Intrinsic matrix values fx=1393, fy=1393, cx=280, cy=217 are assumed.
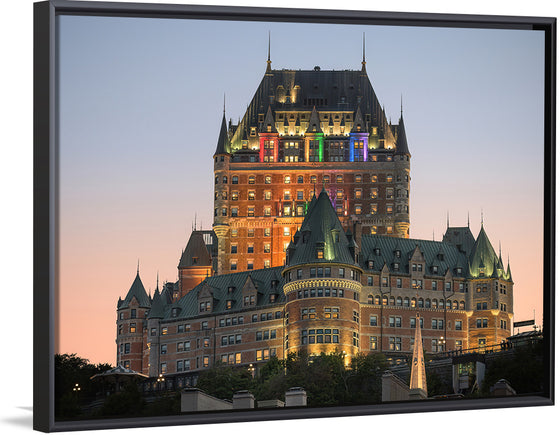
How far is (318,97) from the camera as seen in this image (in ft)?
375

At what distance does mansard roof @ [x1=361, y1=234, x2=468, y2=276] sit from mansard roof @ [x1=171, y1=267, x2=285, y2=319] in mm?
6728

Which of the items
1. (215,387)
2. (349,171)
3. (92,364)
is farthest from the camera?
(349,171)

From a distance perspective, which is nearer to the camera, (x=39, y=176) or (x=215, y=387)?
(x=39, y=176)

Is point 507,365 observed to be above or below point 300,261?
below

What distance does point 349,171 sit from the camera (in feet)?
359

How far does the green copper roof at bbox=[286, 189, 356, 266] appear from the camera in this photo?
92.6m

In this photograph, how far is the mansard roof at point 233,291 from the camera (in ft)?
317

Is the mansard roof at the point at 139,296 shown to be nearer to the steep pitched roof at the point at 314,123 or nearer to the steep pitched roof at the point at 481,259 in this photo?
the steep pitched roof at the point at 314,123

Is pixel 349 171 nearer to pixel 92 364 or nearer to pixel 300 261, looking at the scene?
pixel 300 261

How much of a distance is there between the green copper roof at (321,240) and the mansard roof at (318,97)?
51.7 feet

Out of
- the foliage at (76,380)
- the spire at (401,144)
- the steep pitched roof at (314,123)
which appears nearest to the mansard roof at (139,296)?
the foliage at (76,380)

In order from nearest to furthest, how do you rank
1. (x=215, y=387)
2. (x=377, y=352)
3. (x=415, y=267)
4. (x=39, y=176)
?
1. (x=39, y=176)
2. (x=215, y=387)
3. (x=377, y=352)
4. (x=415, y=267)

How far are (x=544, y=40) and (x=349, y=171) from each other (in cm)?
6178

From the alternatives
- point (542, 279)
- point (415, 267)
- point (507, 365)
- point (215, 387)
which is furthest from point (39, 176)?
point (415, 267)
